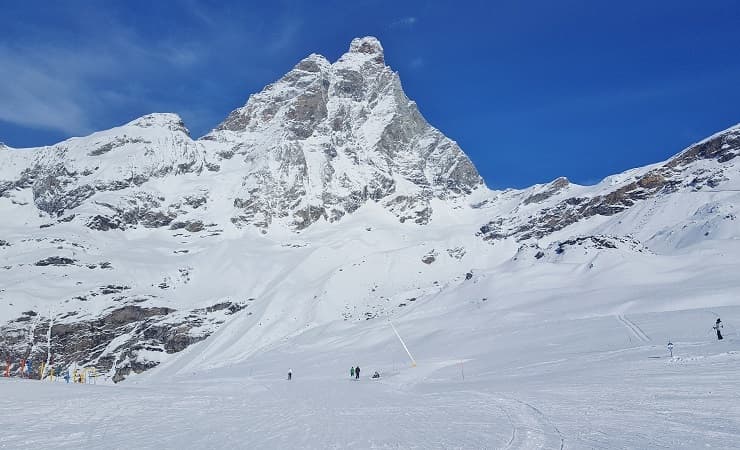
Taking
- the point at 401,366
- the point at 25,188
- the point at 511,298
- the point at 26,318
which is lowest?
the point at 401,366

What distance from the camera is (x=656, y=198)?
128 meters

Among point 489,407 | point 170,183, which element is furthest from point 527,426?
point 170,183

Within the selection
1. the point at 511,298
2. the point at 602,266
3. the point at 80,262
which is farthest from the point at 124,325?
the point at 602,266

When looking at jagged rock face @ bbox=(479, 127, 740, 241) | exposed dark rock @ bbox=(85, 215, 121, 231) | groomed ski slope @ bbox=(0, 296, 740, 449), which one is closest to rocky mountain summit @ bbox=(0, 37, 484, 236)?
exposed dark rock @ bbox=(85, 215, 121, 231)

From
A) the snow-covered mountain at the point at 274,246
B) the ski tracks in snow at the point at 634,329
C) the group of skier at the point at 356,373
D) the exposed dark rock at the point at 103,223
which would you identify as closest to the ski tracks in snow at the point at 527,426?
the ski tracks in snow at the point at 634,329

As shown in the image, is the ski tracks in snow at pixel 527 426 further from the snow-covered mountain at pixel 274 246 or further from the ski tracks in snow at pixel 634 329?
the snow-covered mountain at pixel 274 246

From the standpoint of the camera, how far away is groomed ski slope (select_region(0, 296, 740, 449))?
40.9ft

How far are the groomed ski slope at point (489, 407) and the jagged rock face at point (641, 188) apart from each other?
4083 inches

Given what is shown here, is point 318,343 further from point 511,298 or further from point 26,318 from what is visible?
point 26,318

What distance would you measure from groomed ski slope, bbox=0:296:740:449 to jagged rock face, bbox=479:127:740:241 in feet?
340

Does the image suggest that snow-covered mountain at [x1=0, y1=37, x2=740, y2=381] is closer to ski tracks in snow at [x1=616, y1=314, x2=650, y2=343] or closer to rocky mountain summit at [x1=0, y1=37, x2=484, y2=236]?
rocky mountain summit at [x1=0, y1=37, x2=484, y2=236]

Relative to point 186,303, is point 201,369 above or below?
below

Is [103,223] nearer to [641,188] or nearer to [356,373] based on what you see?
[356,373]

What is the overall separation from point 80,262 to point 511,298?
10254 cm
